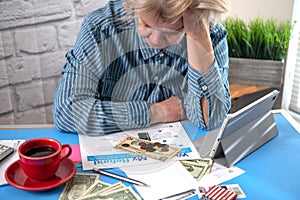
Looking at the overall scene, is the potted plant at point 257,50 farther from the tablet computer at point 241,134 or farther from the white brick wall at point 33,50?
the tablet computer at point 241,134

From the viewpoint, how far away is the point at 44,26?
5.08 ft

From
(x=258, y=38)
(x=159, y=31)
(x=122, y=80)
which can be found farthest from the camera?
(x=258, y=38)

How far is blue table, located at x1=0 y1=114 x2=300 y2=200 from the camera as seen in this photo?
33.0 inches

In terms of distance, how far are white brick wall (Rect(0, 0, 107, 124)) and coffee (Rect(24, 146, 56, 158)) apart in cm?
72

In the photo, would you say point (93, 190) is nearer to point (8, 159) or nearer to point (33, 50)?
point (8, 159)

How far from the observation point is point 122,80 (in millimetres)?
1276

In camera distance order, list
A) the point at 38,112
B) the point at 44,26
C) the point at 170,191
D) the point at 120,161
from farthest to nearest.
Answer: the point at 38,112
the point at 44,26
the point at 120,161
the point at 170,191

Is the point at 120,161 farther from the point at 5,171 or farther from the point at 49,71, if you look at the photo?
the point at 49,71

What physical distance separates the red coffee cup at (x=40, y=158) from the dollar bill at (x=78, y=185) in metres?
0.05

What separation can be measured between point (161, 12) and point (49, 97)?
82 centimetres

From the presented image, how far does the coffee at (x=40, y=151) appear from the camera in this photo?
853 millimetres

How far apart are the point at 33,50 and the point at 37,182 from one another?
824mm

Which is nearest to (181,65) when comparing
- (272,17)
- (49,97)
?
(49,97)

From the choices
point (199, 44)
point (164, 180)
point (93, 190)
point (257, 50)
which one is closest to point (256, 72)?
point (257, 50)
